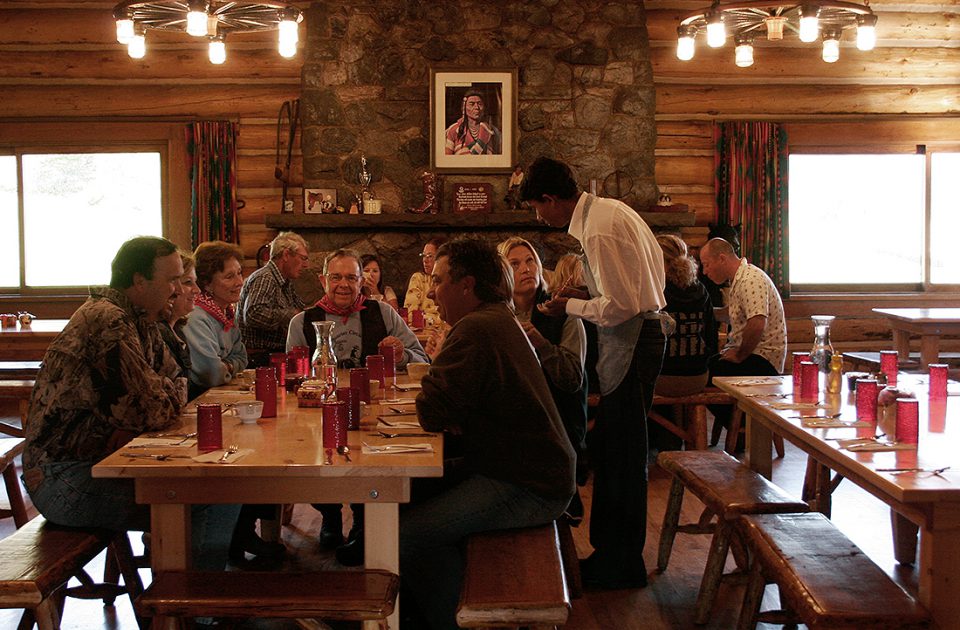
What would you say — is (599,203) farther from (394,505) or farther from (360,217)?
(360,217)

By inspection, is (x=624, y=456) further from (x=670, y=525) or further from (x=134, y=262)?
(x=134, y=262)

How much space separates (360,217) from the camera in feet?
25.4

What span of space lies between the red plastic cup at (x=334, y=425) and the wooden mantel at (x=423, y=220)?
5051 millimetres

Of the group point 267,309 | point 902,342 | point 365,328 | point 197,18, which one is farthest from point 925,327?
point 197,18

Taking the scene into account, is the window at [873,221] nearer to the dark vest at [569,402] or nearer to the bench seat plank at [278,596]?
the dark vest at [569,402]

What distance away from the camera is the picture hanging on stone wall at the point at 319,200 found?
7.86 meters

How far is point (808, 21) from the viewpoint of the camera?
5727mm

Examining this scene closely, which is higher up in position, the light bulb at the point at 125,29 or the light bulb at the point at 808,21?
the light bulb at the point at 125,29

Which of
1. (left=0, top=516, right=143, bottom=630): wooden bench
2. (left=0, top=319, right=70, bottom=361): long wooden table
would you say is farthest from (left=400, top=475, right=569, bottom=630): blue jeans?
(left=0, top=319, right=70, bottom=361): long wooden table

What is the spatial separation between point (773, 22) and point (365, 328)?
3269 millimetres

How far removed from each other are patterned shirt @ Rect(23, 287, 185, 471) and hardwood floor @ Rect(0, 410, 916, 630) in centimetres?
84

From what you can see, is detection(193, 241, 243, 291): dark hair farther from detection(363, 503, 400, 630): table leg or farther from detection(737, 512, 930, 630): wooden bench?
detection(737, 512, 930, 630): wooden bench

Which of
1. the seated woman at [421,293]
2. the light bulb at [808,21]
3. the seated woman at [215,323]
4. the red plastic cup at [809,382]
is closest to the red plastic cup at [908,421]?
the red plastic cup at [809,382]

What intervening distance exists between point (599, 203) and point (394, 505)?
1626 mm
